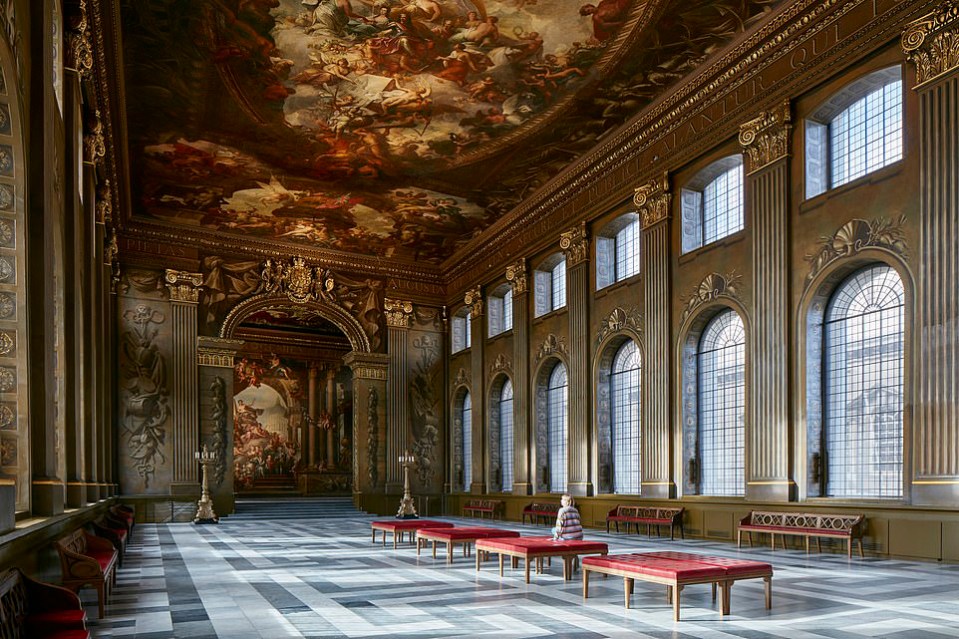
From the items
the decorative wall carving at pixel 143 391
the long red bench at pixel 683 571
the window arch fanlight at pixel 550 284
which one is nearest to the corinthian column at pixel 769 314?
the long red bench at pixel 683 571

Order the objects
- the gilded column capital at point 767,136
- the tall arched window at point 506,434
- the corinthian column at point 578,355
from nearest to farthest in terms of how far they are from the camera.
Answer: the gilded column capital at point 767,136 < the corinthian column at point 578,355 < the tall arched window at point 506,434

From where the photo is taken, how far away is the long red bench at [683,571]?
318 inches

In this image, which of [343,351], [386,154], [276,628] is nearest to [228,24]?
[386,154]

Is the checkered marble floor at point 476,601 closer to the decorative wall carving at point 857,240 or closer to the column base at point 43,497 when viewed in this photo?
the column base at point 43,497

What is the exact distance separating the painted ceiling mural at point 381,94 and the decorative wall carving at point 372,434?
7.21 meters

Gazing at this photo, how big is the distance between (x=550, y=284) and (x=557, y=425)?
4525mm

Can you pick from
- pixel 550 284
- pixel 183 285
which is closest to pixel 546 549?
pixel 550 284

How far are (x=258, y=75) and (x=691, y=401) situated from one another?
12278mm

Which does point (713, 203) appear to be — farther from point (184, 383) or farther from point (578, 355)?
point (184, 383)

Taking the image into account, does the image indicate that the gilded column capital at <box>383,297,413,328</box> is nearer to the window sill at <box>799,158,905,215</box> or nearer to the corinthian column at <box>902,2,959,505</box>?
the window sill at <box>799,158,905,215</box>

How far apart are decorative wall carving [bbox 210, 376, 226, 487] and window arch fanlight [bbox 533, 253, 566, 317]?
11.0 metres

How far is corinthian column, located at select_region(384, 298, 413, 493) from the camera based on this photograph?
30609mm

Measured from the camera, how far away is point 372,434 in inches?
1204

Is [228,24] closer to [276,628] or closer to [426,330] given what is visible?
[276,628]
